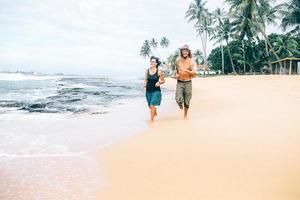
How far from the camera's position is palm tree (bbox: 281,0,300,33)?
37.0 metres

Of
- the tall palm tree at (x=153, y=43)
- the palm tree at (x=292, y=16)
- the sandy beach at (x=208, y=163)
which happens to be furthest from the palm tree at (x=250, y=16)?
the tall palm tree at (x=153, y=43)

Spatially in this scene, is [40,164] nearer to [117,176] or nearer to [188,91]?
[117,176]

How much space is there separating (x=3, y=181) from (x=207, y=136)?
299 cm

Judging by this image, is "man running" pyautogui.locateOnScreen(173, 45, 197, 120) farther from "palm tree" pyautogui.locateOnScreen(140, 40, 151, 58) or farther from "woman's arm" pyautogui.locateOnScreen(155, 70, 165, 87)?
"palm tree" pyautogui.locateOnScreen(140, 40, 151, 58)

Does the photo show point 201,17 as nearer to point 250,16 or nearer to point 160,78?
point 250,16

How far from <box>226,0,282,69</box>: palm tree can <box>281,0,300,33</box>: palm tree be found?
2.26 metres

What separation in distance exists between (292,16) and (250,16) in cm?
487

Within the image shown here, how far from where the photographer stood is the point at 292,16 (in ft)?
123

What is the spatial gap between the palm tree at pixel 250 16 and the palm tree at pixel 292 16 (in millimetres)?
2259

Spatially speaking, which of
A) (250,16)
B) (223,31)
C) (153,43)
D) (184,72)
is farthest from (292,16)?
(153,43)

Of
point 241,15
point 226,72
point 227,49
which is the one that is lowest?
point 226,72

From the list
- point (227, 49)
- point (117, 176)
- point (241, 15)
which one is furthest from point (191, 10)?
point (117, 176)

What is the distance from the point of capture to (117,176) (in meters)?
3.72

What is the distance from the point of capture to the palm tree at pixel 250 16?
127ft
